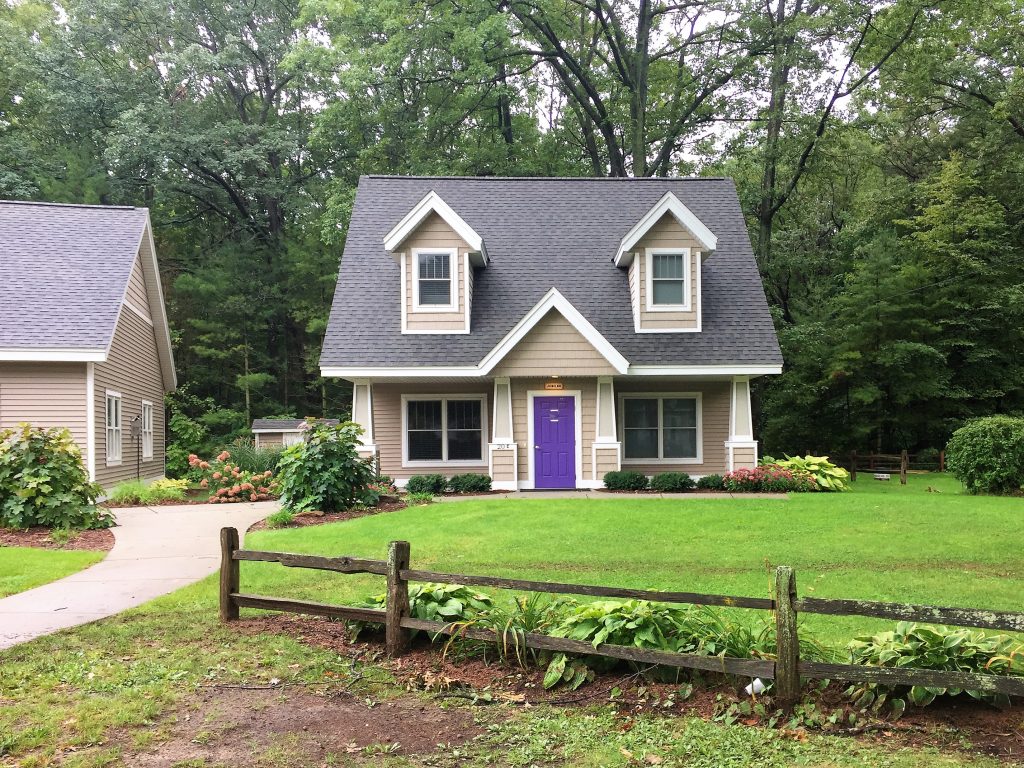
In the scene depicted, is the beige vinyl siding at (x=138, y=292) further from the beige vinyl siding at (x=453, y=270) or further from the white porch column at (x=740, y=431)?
the white porch column at (x=740, y=431)

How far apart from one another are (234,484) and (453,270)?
7440 mm

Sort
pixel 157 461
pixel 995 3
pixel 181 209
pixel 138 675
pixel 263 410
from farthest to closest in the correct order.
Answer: pixel 181 209 < pixel 263 410 < pixel 995 3 < pixel 157 461 < pixel 138 675

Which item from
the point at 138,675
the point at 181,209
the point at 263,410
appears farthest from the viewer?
the point at 181,209

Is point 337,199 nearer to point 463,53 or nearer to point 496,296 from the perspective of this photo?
point 463,53

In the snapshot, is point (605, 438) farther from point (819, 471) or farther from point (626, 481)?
point (819, 471)

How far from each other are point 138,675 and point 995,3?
33.8 metres

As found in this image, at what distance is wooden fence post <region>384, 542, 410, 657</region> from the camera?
5.70 meters

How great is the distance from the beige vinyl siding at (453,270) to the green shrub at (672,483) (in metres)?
5.87

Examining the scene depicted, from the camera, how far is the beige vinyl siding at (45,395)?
53.6 ft

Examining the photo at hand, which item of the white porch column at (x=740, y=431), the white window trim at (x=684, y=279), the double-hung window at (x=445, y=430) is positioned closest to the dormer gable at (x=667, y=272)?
the white window trim at (x=684, y=279)

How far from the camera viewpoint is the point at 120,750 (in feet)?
13.7

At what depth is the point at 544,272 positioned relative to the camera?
63.8 ft

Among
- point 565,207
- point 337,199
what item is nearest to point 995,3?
point 565,207

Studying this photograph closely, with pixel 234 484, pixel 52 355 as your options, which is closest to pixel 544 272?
pixel 234 484
